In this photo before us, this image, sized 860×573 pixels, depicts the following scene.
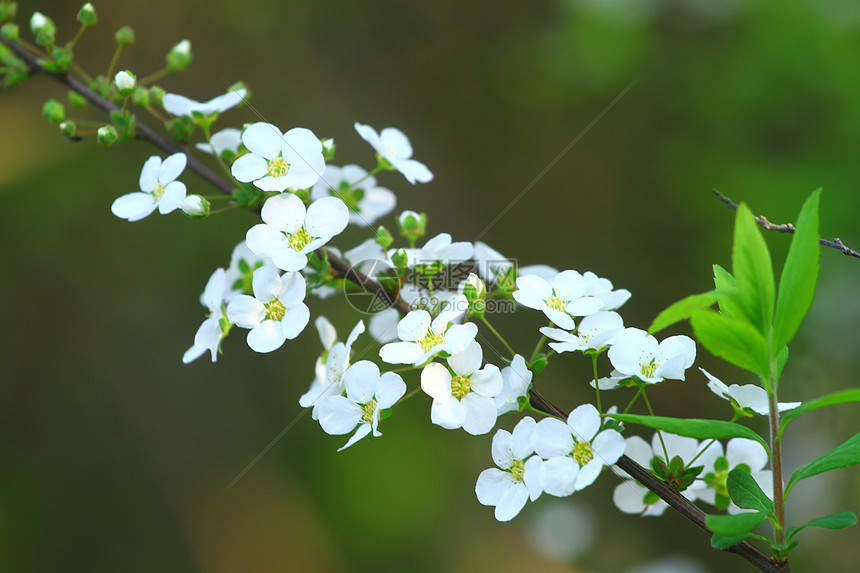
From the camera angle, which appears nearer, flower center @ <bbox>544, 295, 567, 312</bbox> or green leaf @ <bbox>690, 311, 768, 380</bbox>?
green leaf @ <bbox>690, 311, 768, 380</bbox>

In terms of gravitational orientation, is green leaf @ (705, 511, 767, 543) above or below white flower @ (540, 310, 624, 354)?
below

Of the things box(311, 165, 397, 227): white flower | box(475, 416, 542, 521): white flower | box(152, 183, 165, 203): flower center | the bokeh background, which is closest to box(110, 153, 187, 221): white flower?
box(152, 183, 165, 203): flower center

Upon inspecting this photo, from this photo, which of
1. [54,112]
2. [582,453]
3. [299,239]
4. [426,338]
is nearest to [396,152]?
[299,239]

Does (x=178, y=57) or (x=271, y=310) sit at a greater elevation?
(x=178, y=57)

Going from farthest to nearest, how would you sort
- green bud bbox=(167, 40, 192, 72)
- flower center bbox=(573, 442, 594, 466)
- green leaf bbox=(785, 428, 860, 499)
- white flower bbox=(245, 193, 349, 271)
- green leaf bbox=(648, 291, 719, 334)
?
1. green bud bbox=(167, 40, 192, 72)
2. white flower bbox=(245, 193, 349, 271)
3. flower center bbox=(573, 442, 594, 466)
4. green leaf bbox=(785, 428, 860, 499)
5. green leaf bbox=(648, 291, 719, 334)

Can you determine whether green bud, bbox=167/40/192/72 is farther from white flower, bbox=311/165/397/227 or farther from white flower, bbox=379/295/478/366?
white flower, bbox=379/295/478/366

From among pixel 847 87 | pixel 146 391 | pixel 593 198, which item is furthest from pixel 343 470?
pixel 847 87

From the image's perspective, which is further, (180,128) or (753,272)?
(180,128)

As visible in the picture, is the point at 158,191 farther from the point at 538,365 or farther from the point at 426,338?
the point at 538,365
